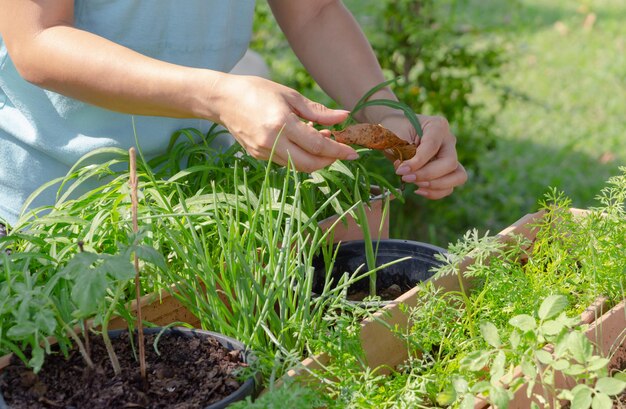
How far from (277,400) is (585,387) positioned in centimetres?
37

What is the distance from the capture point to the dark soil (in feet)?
3.55

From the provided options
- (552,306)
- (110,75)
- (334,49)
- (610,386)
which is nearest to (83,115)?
(110,75)

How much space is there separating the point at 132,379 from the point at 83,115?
808 mm

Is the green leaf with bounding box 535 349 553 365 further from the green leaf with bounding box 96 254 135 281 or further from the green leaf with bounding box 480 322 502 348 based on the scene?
the green leaf with bounding box 96 254 135 281

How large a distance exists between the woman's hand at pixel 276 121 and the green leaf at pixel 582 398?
0.54m

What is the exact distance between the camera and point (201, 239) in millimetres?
1416

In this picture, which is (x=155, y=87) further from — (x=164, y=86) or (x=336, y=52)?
(x=336, y=52)

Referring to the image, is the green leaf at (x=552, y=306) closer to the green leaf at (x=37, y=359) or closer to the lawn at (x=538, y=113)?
the green leaf at (x=37, y=359)

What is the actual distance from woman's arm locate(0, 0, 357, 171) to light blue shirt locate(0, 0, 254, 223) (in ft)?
0.59

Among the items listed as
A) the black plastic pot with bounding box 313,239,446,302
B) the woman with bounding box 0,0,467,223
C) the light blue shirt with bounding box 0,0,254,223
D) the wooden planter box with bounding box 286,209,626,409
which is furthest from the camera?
the light blue shirt with bounding box 0,0,254,223

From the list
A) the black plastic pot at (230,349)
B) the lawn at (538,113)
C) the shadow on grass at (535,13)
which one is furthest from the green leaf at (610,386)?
the shadow on grass at (535,13)

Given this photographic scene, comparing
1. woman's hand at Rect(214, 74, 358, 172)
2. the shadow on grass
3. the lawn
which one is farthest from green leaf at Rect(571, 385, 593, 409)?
the shadow on grass

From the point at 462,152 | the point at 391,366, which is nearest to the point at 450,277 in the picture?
the point at 391,366

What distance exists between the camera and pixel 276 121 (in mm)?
1304
